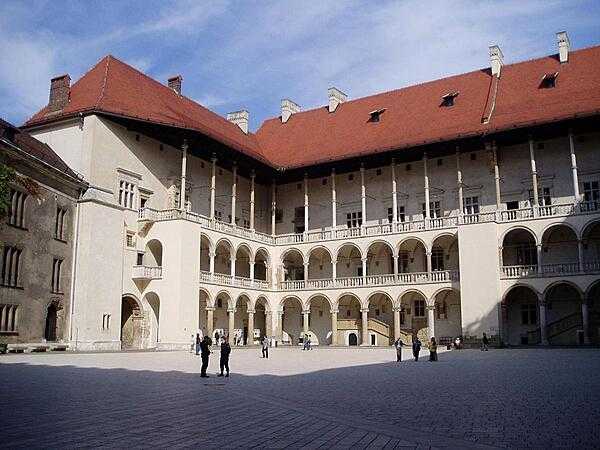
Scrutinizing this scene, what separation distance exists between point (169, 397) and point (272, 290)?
106 feet

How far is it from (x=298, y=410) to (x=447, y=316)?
30784 mm

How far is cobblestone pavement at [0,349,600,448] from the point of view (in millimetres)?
6816

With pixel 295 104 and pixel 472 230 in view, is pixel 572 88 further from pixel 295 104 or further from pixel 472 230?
pixel 295 104

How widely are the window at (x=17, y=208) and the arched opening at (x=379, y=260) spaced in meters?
21.7

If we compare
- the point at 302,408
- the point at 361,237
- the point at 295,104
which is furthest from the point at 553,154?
the point at 302,408

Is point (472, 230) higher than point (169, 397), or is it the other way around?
point (472, 230)

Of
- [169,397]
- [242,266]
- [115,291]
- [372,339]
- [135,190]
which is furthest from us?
[242,266]

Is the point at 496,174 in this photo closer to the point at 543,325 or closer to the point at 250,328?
the point at 543,325

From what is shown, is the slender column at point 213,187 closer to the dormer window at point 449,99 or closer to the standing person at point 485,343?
the dormer window at point 449,99

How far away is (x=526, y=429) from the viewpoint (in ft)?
24.6

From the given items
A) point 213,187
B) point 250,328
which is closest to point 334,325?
point 250,328

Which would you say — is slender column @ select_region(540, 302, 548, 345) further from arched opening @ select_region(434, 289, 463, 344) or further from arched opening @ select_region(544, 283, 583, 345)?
arched opening @ select_region(434, 289, 463, 344)

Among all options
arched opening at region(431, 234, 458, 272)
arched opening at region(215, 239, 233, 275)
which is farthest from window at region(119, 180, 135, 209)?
arched opening at region(431, 234, 458, 272)

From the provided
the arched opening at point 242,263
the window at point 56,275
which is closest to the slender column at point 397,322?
the arched opening at point 242,263
